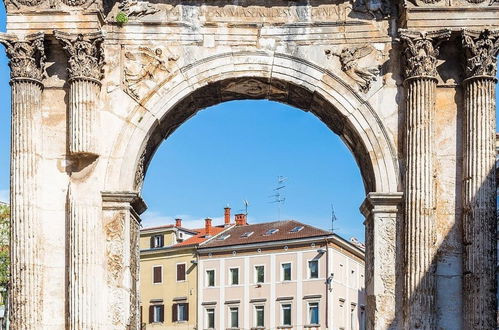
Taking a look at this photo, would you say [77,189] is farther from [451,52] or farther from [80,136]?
[451,52]

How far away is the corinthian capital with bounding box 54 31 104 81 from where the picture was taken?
51.8 ft

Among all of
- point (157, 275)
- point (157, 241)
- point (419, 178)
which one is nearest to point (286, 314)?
point (157, 275)

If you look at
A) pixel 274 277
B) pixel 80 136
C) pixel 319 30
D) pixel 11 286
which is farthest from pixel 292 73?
pixel 274 277

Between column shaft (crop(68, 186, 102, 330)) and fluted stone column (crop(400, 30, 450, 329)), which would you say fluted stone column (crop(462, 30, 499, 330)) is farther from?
column shaft (crop(68, 186, 102, 330))

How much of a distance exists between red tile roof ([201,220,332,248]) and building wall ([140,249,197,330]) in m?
1.48

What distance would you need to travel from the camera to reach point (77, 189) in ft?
52.0

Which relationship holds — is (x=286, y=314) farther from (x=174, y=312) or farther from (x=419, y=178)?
(x=419, y=178)

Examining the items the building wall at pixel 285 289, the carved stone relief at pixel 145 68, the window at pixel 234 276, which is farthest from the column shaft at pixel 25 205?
the window at pixel 234 276

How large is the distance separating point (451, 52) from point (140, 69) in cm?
429

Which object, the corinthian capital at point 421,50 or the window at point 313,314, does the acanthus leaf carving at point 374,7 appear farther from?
the window at point 313,314

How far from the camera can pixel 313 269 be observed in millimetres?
52406

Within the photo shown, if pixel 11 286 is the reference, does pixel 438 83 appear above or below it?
above

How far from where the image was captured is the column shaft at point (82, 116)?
1571 cm

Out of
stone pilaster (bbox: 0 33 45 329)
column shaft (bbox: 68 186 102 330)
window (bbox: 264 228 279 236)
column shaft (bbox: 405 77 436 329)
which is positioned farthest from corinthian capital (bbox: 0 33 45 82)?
window (bbox: 264 228 279 236)
